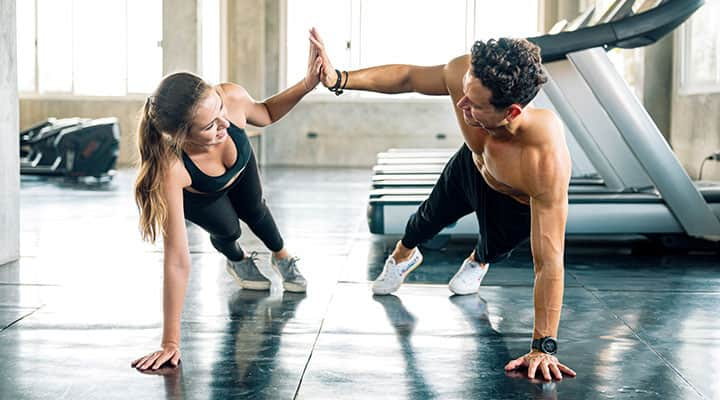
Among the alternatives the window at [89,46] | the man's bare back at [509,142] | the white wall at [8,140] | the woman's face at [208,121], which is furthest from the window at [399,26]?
the woman's face at [208,121]

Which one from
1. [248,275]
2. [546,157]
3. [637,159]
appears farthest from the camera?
[637,159]

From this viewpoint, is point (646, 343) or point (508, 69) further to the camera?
point (646, 343)

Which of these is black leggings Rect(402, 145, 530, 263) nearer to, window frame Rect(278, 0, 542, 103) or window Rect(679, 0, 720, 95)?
window Rect(679, 0, 720, 95)

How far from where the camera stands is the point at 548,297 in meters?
2.12

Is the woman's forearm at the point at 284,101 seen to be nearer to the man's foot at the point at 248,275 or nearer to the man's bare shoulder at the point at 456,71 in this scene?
the man's bare shoulder at the point at 456,71

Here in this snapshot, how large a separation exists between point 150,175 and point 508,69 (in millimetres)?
971

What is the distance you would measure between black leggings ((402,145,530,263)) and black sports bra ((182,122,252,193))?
26.0 inches

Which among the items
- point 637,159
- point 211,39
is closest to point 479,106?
point 637,159

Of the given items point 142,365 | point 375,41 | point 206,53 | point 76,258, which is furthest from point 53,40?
point 142,365

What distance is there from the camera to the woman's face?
2199 millimetres

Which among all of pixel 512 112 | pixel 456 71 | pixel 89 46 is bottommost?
pixel 512 112

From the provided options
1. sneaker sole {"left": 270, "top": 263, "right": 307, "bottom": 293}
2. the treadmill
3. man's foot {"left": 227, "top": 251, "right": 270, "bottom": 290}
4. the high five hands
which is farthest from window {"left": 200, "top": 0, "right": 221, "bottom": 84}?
the high five hands

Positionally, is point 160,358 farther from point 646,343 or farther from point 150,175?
point 646,343

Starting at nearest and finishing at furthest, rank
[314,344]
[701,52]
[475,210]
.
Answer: [314,344] < [475,210] < [701,52]
